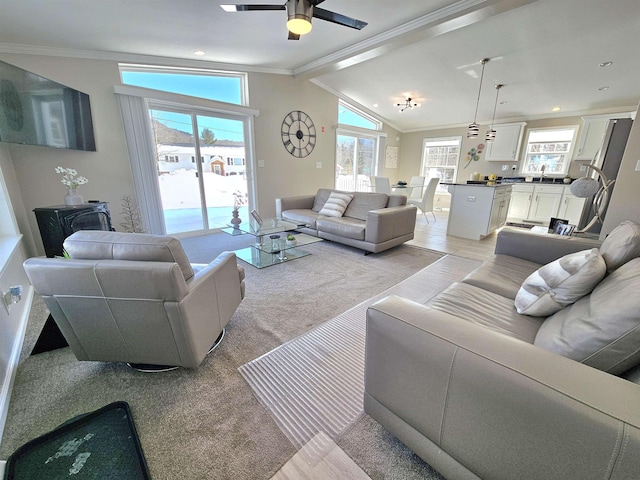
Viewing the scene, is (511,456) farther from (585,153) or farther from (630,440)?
(585,153)

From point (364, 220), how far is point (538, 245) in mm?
2120

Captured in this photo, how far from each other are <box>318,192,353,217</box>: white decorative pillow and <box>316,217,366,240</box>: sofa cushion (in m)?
0.17

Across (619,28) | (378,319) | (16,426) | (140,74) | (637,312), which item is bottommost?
(16,426)

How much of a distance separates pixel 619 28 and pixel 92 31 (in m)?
5.83

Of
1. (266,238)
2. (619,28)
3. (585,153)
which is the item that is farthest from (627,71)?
(266,238)

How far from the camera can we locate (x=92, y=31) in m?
2.79

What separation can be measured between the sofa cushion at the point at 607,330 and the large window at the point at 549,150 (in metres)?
6.18

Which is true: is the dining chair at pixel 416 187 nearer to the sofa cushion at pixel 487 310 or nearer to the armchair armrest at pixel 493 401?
the sofa cushion at pixel 487 310

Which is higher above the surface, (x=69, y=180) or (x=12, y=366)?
(x=69, y=180)

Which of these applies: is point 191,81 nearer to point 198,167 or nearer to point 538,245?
point 198,167

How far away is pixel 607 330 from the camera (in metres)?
0.74

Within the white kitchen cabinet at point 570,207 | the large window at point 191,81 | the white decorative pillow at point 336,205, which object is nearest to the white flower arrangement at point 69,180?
the large window at point 191,81

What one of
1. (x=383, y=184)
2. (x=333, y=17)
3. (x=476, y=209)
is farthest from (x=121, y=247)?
(x=383, y=184)

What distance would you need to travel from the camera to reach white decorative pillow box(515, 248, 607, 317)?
3.53ft
